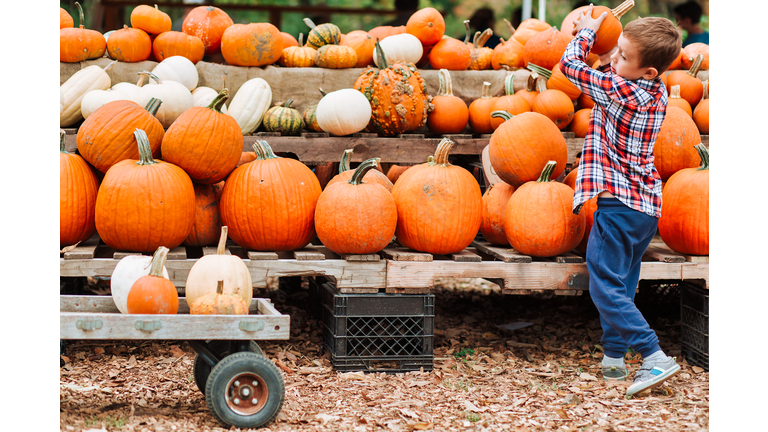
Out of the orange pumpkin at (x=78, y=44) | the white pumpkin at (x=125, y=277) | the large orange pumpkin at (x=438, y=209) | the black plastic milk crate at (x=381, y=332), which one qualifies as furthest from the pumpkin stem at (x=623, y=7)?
the orange pumpkin at (x=78, y=44)

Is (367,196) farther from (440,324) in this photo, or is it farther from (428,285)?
(440,324)

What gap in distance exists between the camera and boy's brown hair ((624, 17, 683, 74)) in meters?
2.90

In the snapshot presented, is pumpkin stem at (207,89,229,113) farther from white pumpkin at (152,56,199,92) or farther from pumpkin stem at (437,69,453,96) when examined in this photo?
pumpkin stem at (437,69,453,96)

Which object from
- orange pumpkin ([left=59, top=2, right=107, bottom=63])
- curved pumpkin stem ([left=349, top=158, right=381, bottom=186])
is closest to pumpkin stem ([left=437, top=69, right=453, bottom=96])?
curved pumpkin stem ([left=349, top=158, right=381, bottom=186])

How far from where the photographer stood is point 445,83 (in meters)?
4.47

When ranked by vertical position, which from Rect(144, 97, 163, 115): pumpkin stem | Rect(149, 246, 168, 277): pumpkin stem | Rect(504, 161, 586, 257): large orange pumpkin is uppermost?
Rect(144, 97, 163, 115): pumpkin stem

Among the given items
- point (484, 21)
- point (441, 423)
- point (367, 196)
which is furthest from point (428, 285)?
point (484, 21)

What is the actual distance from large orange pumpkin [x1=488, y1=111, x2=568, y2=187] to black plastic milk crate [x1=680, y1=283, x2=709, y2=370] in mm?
1000

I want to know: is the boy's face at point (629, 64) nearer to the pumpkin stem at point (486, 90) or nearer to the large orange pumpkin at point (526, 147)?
the large orange pumpkin at point (526, 147)

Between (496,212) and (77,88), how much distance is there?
257 cm

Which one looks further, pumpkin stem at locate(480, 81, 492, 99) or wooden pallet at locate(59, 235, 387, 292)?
pumpkin stem at locate(480, 81, 492, 99)

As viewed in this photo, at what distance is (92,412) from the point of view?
8.66ft

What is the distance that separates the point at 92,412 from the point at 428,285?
1.62m

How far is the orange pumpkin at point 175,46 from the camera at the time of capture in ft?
14.3
